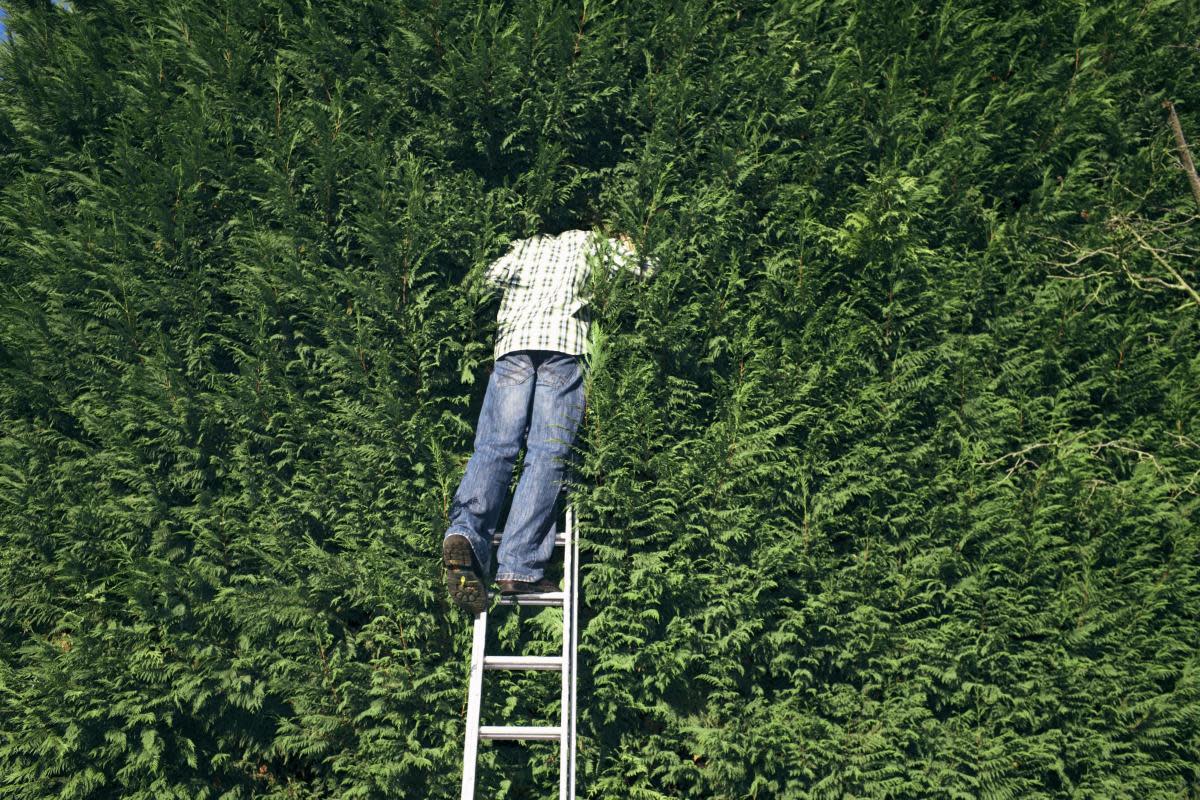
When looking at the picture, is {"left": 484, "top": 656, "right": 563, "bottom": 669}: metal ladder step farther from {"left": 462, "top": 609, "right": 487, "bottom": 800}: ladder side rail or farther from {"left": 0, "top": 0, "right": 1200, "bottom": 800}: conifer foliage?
{"left": 0, "top": 0, "right": 1200, "bottom": 800}: conifer foliage

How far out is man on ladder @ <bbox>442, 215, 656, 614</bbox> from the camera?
Result: 14.2 ft

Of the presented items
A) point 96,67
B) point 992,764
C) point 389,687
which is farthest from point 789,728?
point 96,67

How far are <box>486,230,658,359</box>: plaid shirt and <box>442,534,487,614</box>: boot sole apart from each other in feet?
3.67

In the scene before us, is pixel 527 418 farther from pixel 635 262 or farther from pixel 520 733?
Answer: pixel 520 733

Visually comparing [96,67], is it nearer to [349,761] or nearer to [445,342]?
[445,342]

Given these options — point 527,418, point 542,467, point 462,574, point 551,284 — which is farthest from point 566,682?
point 551,284

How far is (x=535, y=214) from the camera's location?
5000 mm

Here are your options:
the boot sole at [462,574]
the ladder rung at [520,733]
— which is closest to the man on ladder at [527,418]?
the boot sole at [462,574]

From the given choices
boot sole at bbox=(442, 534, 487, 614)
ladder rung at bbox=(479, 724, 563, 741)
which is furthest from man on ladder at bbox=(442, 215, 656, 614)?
ladder rung at bbox=(479, 724, 563, 741)

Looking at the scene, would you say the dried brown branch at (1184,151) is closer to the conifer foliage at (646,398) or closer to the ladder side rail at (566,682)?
the conifer foliage at (646,398)

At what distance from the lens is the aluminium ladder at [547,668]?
404 cm

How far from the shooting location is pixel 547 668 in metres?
4.26

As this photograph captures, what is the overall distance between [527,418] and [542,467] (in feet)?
1.05

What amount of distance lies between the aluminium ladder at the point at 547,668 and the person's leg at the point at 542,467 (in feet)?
0.46
